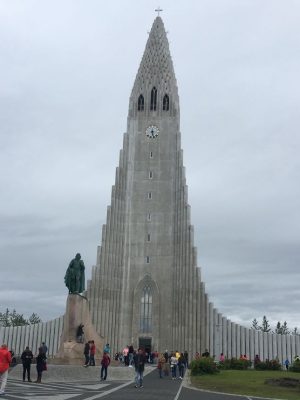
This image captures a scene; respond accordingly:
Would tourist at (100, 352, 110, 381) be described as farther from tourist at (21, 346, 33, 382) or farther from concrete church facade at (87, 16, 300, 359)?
concrete church facade at (87, 16, 300, 359)

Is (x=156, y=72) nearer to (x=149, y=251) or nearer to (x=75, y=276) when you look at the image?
(x=149, y=251)

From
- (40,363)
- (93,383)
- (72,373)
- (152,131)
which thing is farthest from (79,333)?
(152,131)

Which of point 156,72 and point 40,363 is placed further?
point 156,72

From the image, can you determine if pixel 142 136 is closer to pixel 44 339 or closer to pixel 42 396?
pixel 44 339

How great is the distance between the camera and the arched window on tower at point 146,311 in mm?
52969

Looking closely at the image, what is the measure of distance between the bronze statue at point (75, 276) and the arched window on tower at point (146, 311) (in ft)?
80.5

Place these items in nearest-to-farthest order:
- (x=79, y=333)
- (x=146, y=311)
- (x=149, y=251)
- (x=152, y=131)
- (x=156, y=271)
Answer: (x=79, y=333) → (x=146, y=311) → (x=156, y=271) → (x=149, y=251) → (x=152, y=131)

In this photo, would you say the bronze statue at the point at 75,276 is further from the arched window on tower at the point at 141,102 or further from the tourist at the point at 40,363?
the arched window on tower at the point at 141,102

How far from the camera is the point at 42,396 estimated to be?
14680 mm

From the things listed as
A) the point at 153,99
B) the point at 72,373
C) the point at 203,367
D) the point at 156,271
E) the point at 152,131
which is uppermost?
the point at 153,99

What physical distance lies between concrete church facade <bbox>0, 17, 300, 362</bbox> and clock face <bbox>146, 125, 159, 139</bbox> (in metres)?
0.11

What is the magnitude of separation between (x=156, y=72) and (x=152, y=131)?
26.1 feet

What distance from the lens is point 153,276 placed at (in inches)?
2122

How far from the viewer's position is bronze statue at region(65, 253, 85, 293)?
2920cm
